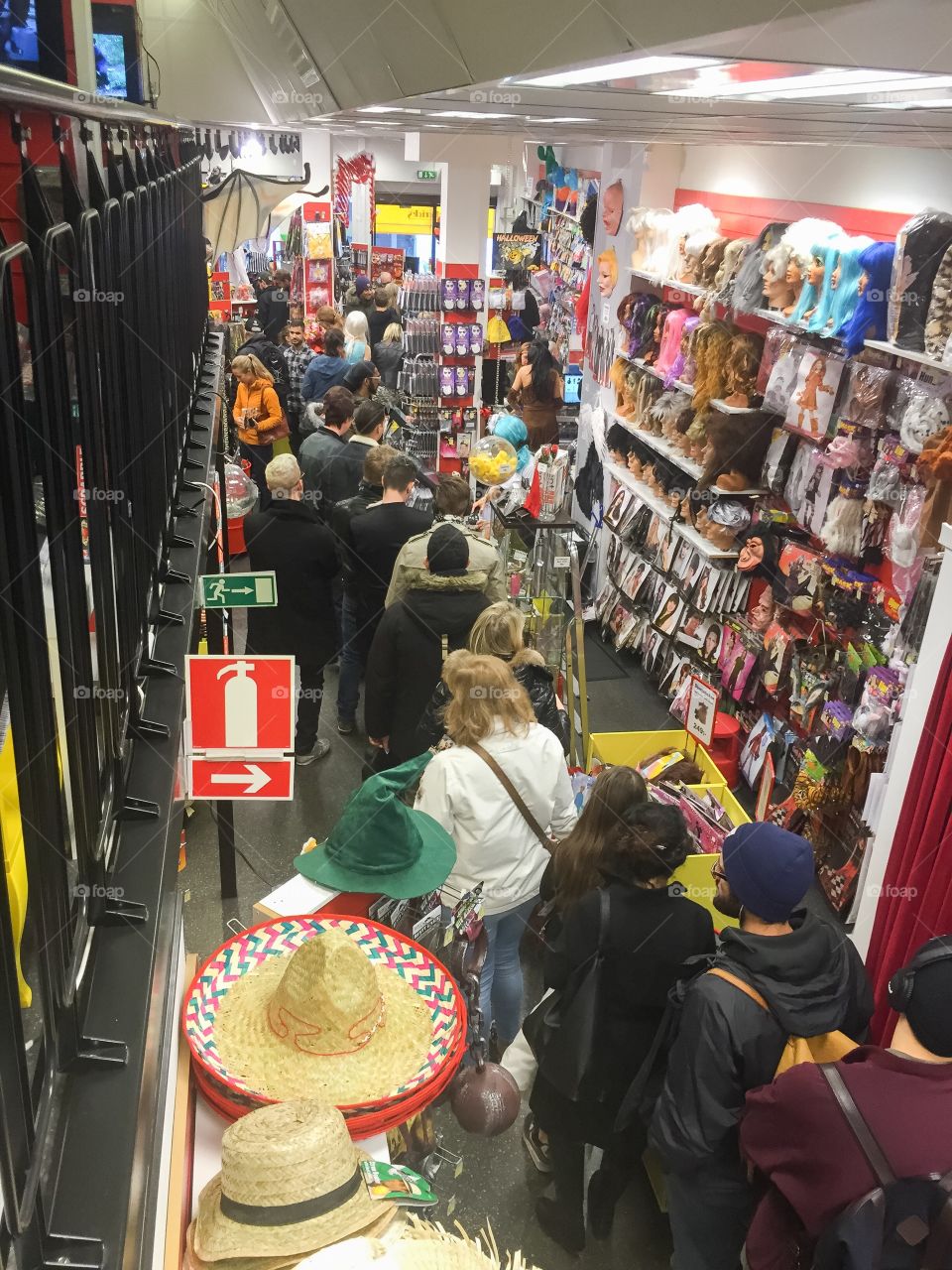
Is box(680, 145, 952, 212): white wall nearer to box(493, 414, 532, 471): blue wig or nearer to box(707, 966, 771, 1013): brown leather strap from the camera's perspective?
box(493, 414, 532, 471): blue wig

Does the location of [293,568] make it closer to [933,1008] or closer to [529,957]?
[529,957]

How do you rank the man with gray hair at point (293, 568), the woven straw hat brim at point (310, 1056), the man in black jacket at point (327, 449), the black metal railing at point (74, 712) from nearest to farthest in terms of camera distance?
the black metal railing at point (74, 712)
the woven straw hat brim at point (310, 1056)
the man with gray hair at point (293, 568)
the man in black jacket at point (327, 449)

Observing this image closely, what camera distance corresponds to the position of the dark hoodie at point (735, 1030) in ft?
7.88

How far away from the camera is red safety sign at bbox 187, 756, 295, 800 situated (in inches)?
93.0

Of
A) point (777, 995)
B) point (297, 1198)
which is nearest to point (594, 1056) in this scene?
point (777, 995)

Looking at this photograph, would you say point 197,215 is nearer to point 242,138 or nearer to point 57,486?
point 57,486

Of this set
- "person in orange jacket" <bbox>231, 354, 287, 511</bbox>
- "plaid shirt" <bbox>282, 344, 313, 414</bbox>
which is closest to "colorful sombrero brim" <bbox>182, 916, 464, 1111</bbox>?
"person in orange jacket" <bbox>231, 354, 287, 511</bbox>

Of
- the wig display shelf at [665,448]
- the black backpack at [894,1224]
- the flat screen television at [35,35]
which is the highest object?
the flat screen television at [35,35]

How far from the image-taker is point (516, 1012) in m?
3.76

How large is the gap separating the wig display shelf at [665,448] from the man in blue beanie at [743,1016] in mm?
3799

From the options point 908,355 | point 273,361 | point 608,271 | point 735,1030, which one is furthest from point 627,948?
point 273,361

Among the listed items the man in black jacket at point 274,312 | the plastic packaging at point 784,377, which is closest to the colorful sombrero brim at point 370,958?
the plastic packaging at point 784,377

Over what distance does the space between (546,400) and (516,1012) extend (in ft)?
22.7

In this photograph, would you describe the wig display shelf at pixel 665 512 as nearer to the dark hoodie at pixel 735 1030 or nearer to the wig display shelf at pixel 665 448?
the wig display shelf at pixel 665 448
